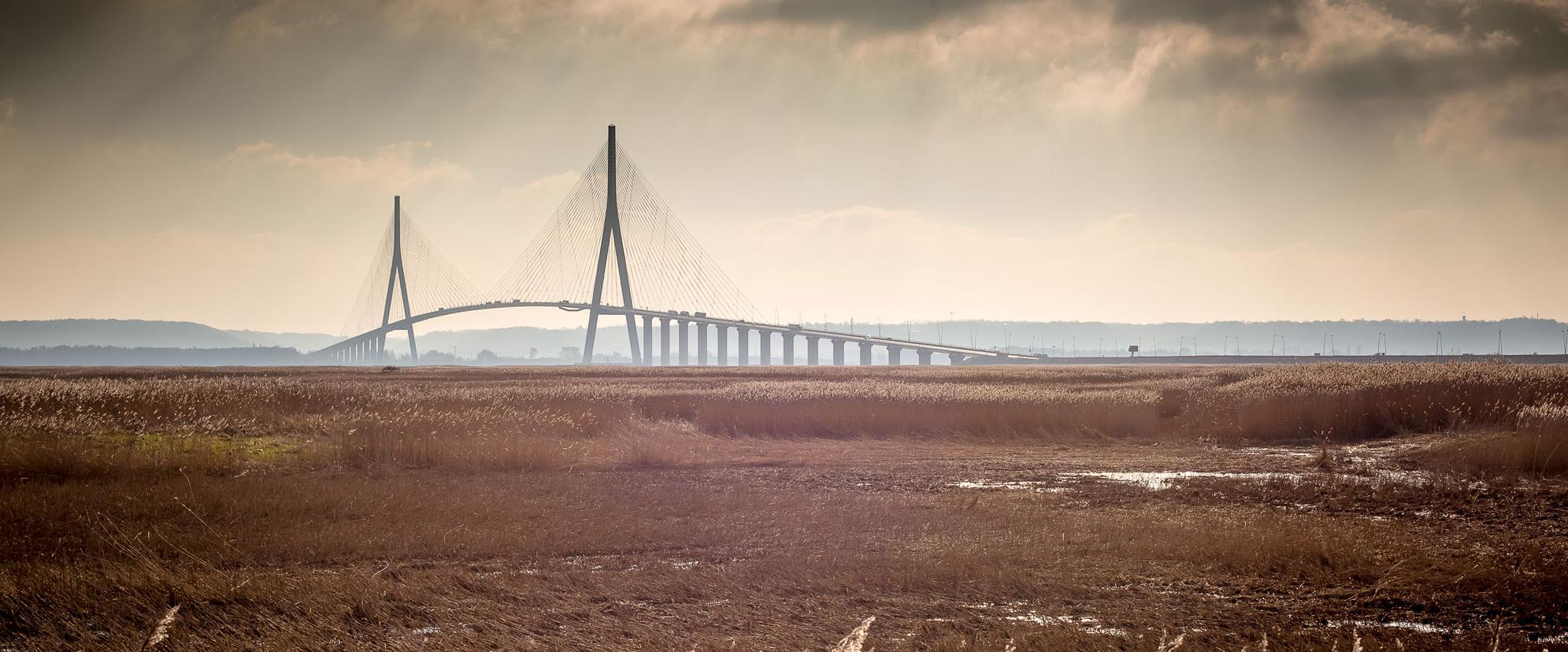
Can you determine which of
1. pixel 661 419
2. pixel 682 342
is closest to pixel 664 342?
pixel 682 342

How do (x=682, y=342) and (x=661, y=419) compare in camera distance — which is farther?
(x=682, y=342)

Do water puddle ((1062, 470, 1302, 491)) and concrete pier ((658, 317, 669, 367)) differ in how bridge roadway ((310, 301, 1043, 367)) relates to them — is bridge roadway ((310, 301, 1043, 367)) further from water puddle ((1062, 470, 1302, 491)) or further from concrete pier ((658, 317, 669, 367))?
water puddle ((1062, 470, 1302, 491))

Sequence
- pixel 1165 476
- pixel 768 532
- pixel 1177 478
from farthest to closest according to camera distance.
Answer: pixel 1165 476
pixel 1177 478
pixel 768 532

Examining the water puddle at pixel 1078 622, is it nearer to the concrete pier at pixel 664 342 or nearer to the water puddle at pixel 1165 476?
the water puddle at pixel 1165 476

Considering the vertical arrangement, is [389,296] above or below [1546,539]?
above

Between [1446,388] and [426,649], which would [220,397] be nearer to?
[426,649]

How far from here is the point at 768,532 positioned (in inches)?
485

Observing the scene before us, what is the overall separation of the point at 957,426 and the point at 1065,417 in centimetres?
305

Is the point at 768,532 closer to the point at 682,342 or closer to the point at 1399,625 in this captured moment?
the point at 1399,625

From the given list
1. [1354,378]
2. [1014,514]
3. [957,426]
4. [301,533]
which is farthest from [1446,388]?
[301,533]

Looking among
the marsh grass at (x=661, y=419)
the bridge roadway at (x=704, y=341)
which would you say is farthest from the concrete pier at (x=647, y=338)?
the marsh grass at (x=661, y=419)

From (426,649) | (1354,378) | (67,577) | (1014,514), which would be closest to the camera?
(426,649)

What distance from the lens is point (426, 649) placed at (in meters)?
7.81

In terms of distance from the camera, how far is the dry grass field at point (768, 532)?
27.3ft
